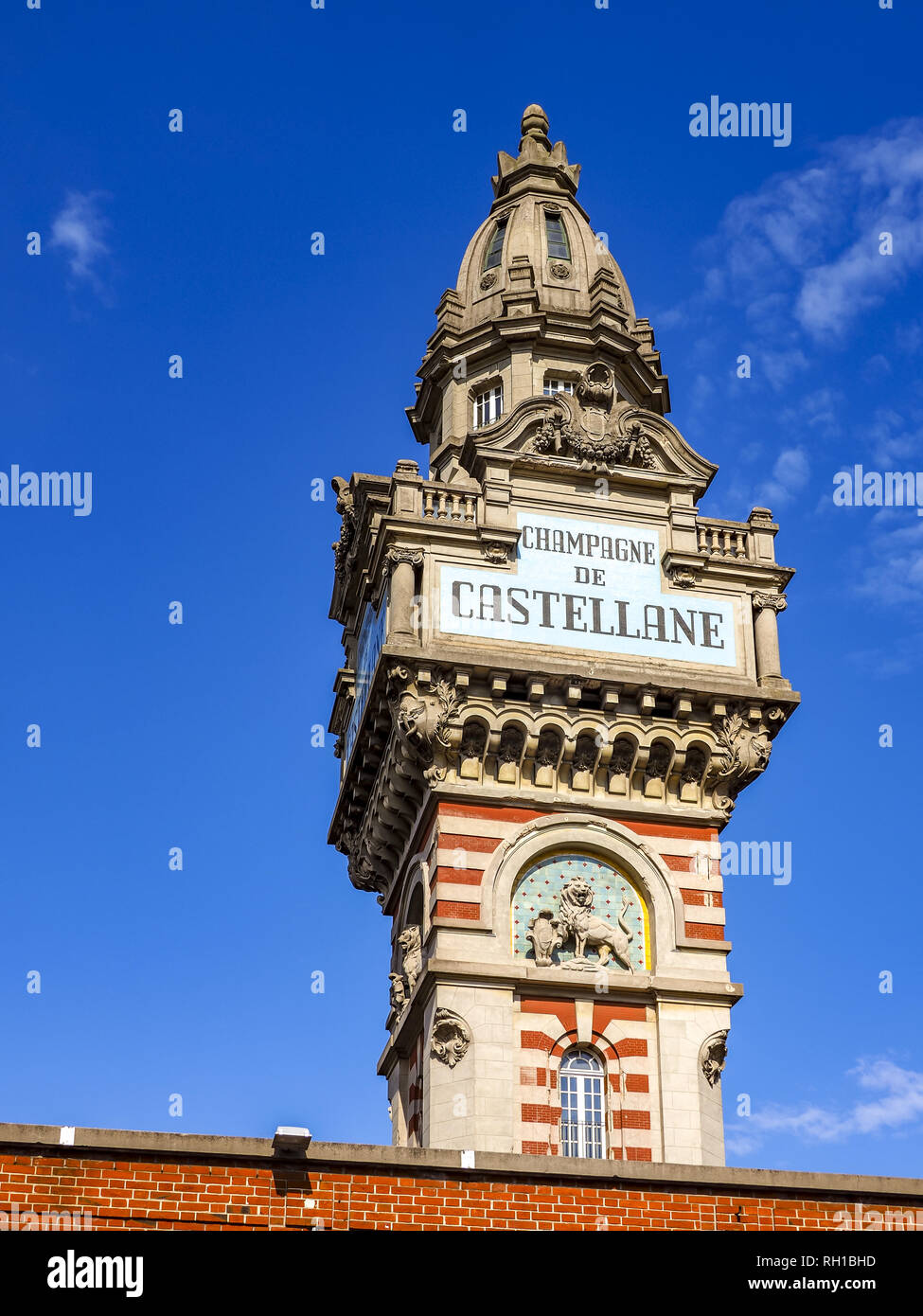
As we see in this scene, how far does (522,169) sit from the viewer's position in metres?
50.4

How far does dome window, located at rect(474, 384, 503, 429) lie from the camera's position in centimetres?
4559

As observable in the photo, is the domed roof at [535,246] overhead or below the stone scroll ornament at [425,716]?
overhead

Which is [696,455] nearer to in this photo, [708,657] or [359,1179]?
[708,657]

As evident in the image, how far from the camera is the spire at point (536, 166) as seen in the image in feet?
165

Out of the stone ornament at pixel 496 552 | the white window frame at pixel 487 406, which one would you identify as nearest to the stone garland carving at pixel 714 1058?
the stone ornament at pixel 496 552

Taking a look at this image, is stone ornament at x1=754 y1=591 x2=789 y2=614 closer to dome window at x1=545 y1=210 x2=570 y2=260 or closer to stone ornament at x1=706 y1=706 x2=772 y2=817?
stone ornament at x1=706 y1=706 x2=772 y2=817

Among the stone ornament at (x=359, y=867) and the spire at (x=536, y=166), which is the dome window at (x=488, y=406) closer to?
the spire at (x=536, y=166)

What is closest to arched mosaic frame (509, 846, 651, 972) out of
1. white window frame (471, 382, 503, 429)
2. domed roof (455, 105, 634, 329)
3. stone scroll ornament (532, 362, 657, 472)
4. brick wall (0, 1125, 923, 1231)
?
stone scroll ornament (532, 362, 657, 472)

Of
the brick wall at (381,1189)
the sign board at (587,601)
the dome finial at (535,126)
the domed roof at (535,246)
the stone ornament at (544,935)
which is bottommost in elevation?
the brick wall at (381,1189)

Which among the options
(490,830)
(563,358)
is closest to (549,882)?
(490,830)

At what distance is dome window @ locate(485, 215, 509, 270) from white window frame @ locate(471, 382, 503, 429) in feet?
13.5

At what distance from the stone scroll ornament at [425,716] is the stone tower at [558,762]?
2.0 inches

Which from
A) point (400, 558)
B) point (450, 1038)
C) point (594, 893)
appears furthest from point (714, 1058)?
point (400, 558)
